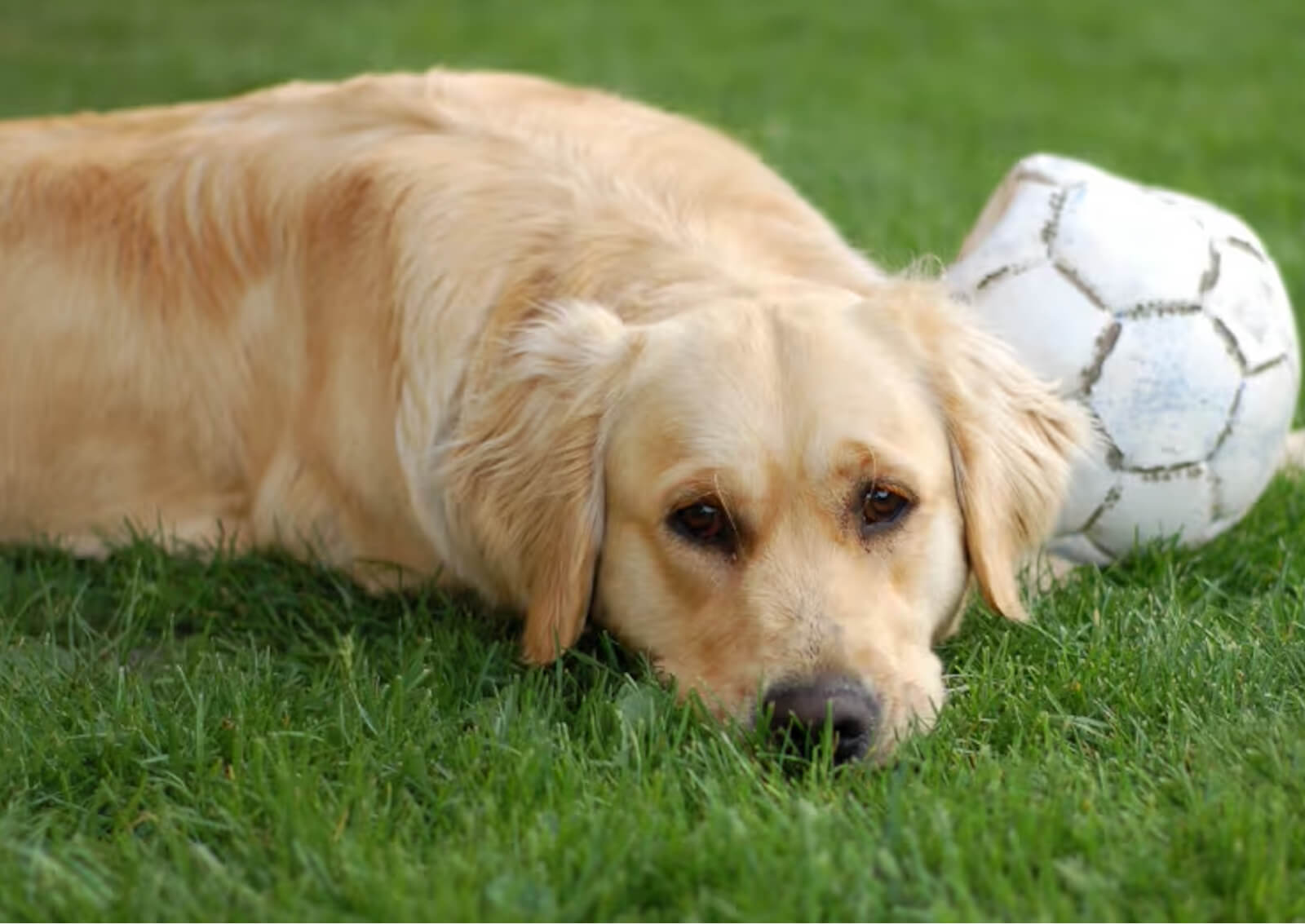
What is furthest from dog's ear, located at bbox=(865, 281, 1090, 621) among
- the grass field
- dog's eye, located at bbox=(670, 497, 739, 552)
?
dog's eye, located at bbox=(670, 497, 739, 552)

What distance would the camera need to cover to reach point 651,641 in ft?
12.1

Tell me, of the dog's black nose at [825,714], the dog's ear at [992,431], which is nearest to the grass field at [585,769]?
the dog's black nose at [825,714]

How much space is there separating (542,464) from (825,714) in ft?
3.12

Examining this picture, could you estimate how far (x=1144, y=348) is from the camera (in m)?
4.24

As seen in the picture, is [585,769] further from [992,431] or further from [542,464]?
[992,431]

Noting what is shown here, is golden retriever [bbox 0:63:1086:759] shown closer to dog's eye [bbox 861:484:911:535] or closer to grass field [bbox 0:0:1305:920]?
dog's eye [bbox 861:484:911:535]

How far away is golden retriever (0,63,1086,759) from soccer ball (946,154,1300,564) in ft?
0.92

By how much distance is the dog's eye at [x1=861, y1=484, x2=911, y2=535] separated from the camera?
3.54 meters

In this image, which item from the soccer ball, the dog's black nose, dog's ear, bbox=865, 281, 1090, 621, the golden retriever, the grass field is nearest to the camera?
the grass field

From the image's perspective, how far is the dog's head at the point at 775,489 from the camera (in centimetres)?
340

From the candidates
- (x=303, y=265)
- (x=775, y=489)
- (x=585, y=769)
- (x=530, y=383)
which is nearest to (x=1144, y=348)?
(x=775, y=489)

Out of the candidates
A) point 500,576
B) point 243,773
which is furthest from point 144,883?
point 500,576

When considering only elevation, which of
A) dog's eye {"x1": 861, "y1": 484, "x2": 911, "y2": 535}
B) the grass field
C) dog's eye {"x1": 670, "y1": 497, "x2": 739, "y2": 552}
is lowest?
the grass field

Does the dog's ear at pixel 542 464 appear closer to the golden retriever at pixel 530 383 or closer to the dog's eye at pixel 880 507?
the golden retriever at pixel 530 383
